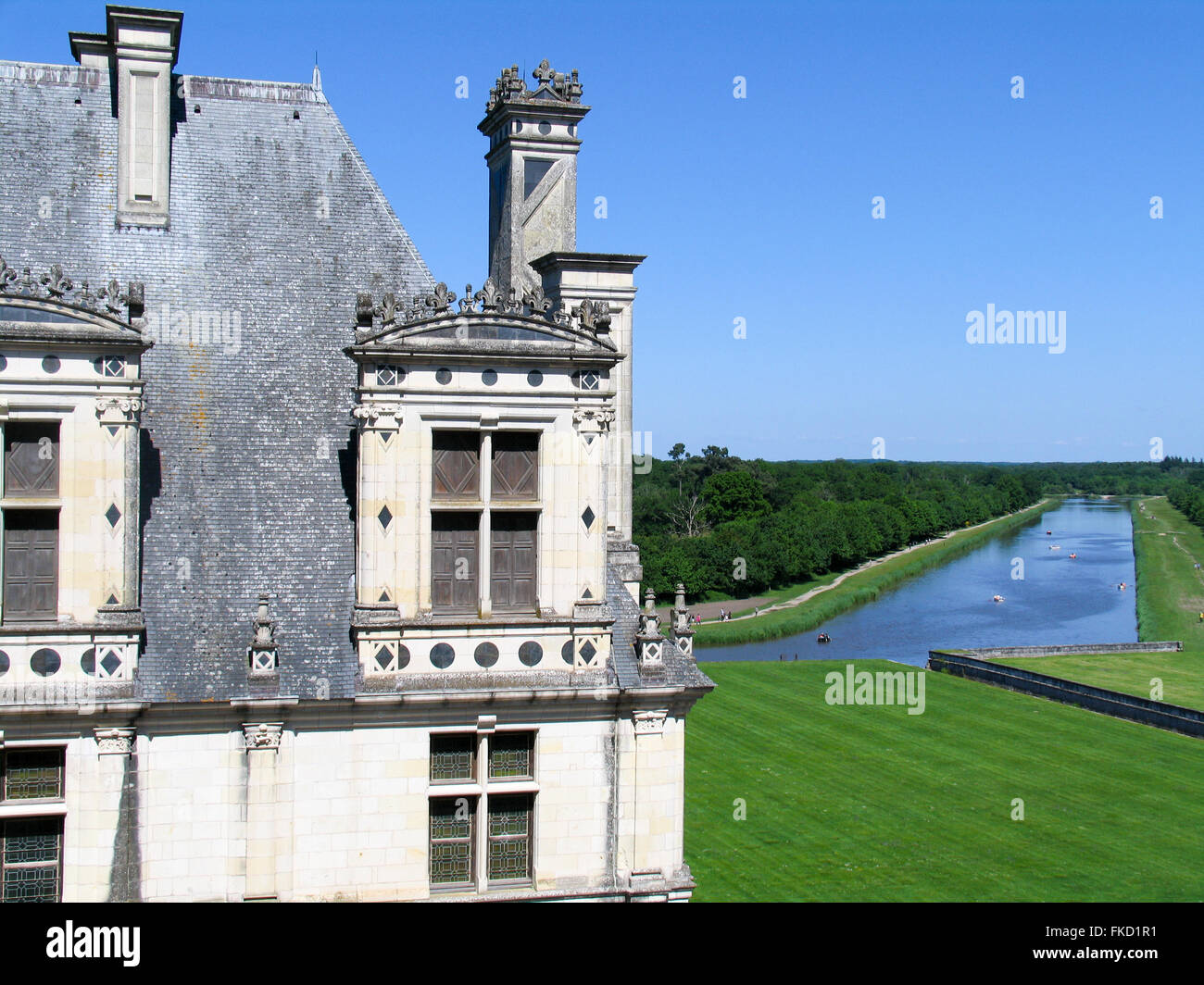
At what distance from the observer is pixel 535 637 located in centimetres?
1789

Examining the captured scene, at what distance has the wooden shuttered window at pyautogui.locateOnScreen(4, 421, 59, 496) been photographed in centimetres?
1678

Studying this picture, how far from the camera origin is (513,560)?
18.3 m

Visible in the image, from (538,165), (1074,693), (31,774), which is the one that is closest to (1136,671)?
(1074,693)

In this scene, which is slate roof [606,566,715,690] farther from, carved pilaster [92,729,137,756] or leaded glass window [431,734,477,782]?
carved pilaster [92,729,137,756]

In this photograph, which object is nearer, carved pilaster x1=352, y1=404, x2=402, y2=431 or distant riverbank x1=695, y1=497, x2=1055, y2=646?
carved pilaster x1=352, y1=404, x2=402, y2=431

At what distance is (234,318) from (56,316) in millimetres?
3335

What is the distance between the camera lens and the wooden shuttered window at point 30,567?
54.9 feet

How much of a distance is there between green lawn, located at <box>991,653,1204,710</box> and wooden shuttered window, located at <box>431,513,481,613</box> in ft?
215

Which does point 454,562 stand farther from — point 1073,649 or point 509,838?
point 1073,649

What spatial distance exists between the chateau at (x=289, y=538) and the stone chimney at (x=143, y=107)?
0.15 ft

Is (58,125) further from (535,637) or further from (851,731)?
(851,731)

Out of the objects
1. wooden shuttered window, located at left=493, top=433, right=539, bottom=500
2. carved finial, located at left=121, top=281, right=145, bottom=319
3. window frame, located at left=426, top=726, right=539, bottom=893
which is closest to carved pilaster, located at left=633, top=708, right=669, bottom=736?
window frame, located at left=426, top=726, right=539, bottom=893

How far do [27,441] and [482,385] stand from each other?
232 inches
